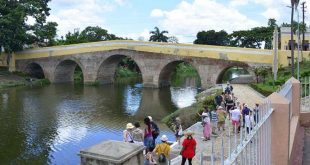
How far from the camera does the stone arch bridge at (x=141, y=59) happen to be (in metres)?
27.4

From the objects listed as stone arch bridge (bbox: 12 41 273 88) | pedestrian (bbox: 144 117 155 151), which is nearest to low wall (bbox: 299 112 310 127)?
pedestrian (bbox: 144 117 155 151)

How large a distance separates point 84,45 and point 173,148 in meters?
26.3

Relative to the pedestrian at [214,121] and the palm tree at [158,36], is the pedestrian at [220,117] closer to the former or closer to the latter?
the pedestrian at [214,121]

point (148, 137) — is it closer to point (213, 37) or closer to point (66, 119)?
point (66, 119)

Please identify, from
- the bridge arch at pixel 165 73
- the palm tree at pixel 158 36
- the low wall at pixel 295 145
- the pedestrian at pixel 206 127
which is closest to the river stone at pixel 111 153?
the low wall at pixel 295 145

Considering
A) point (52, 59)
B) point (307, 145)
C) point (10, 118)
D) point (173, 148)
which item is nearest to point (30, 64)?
point (52, 59)

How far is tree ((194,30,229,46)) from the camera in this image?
56.4 metres

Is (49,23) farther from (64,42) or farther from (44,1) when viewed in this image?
(64,42)

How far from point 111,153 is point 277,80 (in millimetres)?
19868

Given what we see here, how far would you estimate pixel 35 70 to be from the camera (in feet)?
129

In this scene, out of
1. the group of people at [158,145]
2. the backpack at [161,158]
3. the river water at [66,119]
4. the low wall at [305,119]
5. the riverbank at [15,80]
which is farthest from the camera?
the riverbank at [15,80]

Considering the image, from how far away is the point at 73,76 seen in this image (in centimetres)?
3991

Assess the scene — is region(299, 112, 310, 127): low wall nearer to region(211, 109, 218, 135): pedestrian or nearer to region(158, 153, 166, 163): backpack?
region(211, 109, 218, 135): pedestrian

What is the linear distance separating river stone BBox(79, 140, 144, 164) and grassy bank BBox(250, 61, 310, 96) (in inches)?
666
